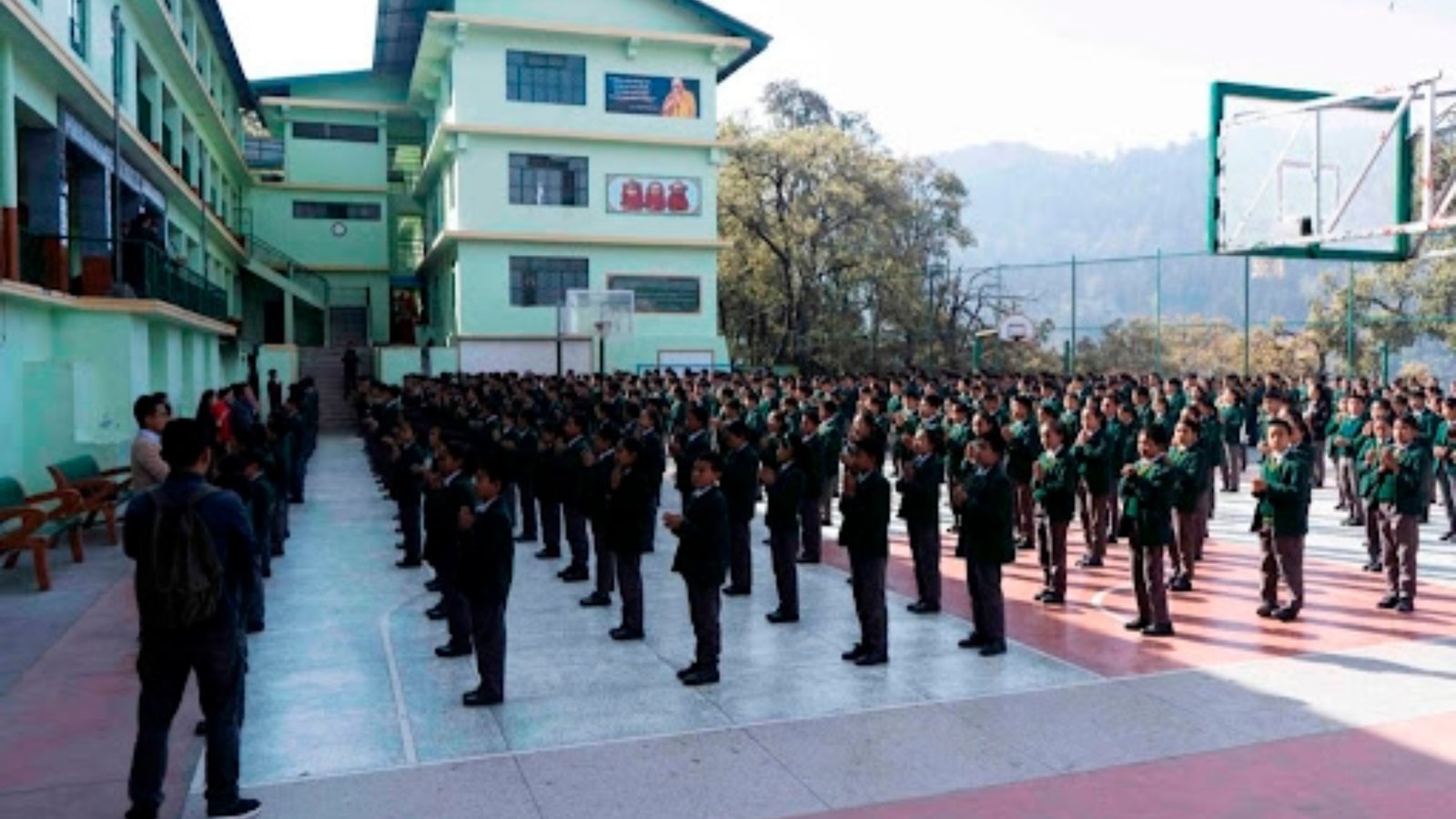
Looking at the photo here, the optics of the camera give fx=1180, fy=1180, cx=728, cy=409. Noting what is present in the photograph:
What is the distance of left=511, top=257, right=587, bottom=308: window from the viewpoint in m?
31.2

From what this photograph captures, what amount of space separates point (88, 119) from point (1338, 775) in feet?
61.3

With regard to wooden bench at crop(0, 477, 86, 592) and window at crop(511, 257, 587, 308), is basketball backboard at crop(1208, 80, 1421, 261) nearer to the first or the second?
wooden bench at crop(0, 477, 86, 592)

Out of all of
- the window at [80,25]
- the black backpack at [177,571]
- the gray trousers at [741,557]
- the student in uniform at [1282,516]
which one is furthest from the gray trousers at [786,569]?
the window at [80,25]

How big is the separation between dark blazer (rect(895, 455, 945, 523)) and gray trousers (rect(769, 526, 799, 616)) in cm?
90

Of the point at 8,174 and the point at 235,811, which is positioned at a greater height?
the point at 8,174

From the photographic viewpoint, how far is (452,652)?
323 inches

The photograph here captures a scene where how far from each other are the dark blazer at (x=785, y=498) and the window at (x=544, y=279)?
73.8 feet

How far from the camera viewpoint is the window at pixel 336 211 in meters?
38.5

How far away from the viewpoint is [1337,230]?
12078mm

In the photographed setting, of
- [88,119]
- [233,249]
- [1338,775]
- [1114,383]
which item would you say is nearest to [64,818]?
[1338,775]

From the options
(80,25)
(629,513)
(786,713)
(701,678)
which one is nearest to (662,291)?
(80,25)

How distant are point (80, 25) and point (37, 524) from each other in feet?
33.6

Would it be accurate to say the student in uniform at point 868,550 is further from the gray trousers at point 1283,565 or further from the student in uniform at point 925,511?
the gray trousers at point 1283,565

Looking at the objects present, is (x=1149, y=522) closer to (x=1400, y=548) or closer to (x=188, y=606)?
(x=1400, y=548)
